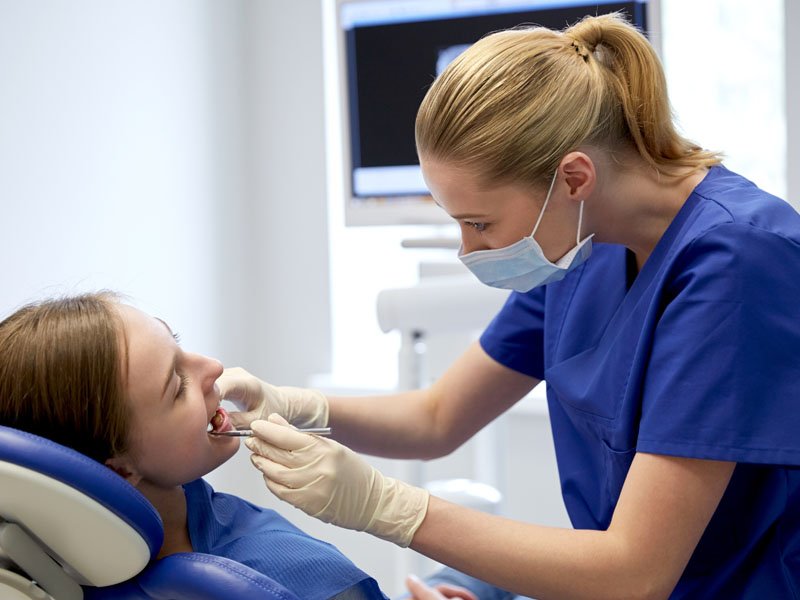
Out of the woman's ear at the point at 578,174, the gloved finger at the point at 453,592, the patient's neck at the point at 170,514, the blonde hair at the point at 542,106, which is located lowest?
the gloved finger at the point at 453,592

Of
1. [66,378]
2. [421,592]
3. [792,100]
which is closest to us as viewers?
[66,378]

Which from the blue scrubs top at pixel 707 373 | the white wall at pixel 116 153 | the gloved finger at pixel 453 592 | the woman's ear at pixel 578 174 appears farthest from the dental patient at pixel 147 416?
the white wall at pixel 116 153

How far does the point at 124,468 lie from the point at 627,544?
626mm

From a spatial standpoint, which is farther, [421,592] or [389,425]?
[389,425]

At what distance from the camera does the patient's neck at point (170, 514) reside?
4.04 ft

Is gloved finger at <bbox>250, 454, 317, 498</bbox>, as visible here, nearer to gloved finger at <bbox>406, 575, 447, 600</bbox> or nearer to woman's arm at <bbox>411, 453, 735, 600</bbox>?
woman's arm at <bbox>411, 453, 735, 600</bbox>

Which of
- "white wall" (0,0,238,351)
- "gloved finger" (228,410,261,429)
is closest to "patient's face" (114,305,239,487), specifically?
"gloved finger" (228,410,261,429)

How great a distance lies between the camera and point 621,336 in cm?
131

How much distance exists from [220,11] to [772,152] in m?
1.72

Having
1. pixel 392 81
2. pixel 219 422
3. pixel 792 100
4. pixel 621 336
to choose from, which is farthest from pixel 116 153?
pixel 792 100

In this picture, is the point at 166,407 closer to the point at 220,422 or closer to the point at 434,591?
the point at 220,422

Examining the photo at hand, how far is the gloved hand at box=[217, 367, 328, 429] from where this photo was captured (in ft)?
4.67

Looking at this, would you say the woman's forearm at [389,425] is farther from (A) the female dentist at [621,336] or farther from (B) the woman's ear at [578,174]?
(B) the woman's ear at [578,174]

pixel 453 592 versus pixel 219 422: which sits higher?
pixel 219 422
